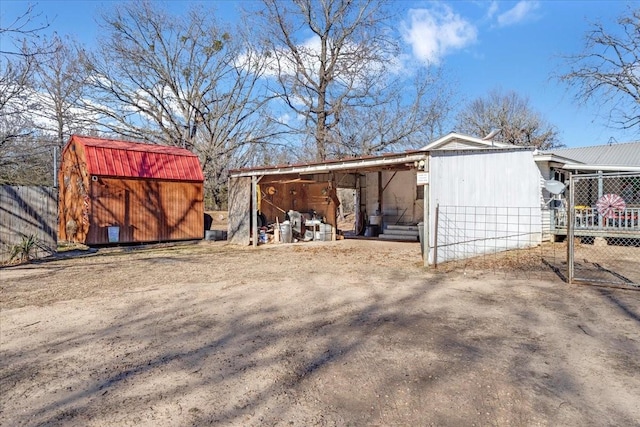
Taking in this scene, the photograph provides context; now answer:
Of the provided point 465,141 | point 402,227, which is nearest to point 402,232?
point 402,227

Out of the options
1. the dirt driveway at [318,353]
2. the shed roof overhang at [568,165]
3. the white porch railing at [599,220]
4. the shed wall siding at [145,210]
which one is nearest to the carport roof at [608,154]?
the shed roof overhang at [568,165]

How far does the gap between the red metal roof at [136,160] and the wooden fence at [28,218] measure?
350 cm

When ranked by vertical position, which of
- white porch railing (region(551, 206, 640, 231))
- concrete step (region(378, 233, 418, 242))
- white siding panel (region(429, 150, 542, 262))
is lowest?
concrete step (region(378, 233, 418, 242))

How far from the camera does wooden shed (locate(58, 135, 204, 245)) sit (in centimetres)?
1312

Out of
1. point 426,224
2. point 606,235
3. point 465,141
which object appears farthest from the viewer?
point 465,141

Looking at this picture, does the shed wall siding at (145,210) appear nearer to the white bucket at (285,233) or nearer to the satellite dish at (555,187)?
the white bucket at (285,233)

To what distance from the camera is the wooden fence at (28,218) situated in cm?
902

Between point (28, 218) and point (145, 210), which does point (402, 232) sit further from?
point (28, 218)

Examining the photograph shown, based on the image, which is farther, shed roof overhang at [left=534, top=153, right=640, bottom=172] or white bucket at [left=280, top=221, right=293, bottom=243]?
white bucket at [left=280, top=221, right=293, bottom=243]

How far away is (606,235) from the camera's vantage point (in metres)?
10.8

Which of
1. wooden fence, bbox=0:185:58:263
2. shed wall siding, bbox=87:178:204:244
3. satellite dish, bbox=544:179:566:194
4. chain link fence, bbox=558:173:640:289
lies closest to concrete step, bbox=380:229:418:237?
chain link fence, bbox=558:173:640:289

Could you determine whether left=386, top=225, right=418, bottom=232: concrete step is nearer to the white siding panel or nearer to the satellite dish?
the white siding panel

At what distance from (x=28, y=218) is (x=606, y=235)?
14.7 meters

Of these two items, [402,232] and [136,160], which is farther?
[402,232]
